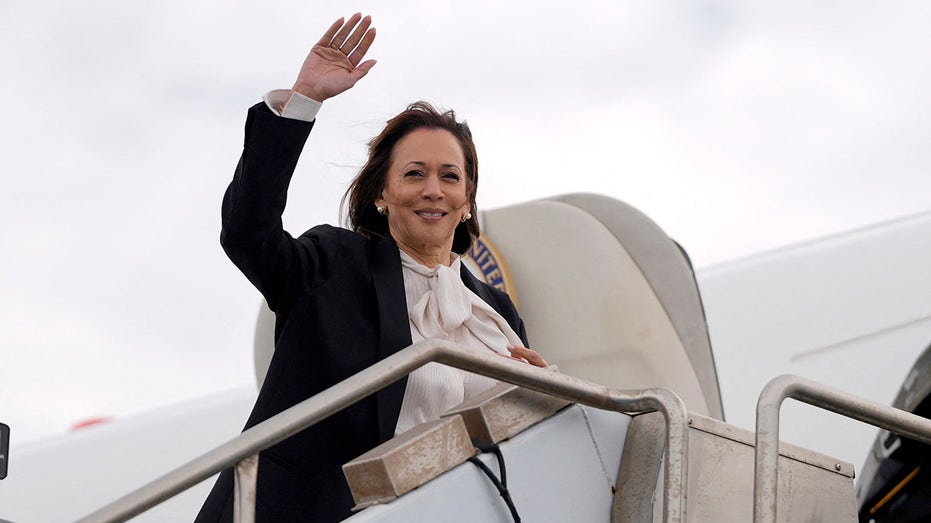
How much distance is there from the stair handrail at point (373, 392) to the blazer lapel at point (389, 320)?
34cm

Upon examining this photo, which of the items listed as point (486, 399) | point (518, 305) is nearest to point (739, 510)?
point (486, 399)

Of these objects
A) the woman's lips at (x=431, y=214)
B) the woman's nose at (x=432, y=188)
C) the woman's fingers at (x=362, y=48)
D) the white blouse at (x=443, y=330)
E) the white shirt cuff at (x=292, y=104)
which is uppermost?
the woman's fingers at (x=362, y=48)

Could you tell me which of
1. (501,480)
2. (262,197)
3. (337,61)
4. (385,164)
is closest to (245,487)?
(501,480)

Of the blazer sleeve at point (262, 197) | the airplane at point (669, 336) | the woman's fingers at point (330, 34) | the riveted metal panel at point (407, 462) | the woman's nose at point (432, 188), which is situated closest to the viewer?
the riveted metal panel at point (407, 462)

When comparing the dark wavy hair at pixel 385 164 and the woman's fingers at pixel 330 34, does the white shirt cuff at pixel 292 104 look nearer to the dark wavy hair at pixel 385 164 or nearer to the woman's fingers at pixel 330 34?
the woman's fingers at pixel 330 34

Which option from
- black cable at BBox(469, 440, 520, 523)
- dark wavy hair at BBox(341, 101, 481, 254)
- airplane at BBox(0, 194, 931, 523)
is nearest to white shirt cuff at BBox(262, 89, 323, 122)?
dark wavy hair at BBox(341, 101, 481, 254)

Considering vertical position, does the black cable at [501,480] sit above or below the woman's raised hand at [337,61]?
below

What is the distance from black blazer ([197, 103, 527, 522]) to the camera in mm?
2279

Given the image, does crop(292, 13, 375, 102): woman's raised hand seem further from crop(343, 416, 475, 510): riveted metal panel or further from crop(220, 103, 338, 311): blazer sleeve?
crop(343, 416, 475, 510): riveted metal panel

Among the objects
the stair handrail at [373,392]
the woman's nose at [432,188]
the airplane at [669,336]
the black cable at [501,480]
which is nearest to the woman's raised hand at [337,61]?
the woman's nose at [432,188]

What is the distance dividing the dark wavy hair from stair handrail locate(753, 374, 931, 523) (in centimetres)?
102

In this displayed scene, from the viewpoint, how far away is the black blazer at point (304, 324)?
89.7 inches

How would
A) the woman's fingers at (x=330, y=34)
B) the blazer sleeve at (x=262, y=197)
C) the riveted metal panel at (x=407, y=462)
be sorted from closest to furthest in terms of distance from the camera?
the riveted metal panel at (x=407, y=462), the blazer sleeve at (x=262, y=197), the woman's fingers at (x=330, y=34)

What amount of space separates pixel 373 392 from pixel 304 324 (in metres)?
0.54
